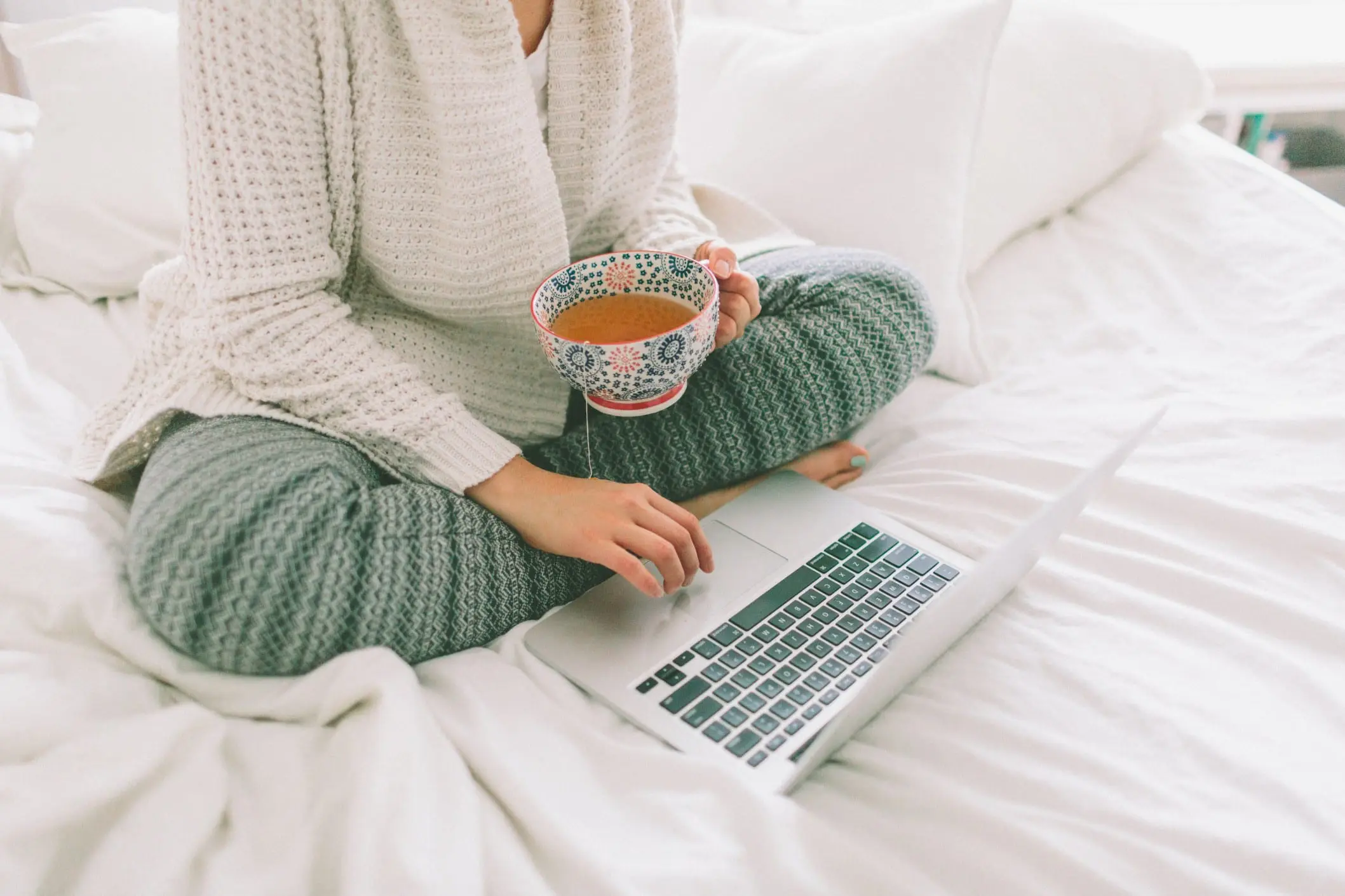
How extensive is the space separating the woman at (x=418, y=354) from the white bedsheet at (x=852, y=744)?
5 centimetres

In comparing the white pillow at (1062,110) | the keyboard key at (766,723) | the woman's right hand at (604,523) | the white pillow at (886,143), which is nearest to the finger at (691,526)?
the woman's right hand at (604,523)

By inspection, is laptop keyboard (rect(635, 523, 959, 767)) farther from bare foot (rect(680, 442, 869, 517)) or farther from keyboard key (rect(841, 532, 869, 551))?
bare foot (rect(680, 442, 869, 517))

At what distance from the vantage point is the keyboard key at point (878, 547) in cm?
68

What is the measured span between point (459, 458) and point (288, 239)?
19cm

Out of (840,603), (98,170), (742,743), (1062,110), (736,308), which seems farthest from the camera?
(1062,110)

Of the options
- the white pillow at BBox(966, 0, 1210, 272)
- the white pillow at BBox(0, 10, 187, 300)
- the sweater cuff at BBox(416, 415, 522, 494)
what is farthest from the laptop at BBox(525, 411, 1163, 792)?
Answer: the white pillow at BBox(0, 10, 187, 300)

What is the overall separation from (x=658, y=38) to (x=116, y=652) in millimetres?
Result: 619

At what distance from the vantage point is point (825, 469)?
799mm

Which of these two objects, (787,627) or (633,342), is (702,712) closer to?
(787,627)

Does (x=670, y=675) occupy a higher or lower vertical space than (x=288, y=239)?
lower

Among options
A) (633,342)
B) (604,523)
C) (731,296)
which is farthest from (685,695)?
(731,296)

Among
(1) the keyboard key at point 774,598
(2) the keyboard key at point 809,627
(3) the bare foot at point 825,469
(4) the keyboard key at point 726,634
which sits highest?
(1) the keyboard key at point 774,598

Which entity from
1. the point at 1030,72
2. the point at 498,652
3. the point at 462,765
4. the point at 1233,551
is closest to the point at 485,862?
the point at 462,765

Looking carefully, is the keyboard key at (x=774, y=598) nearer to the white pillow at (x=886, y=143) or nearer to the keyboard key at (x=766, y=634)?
the keyboard key at (x=766, y=634)
